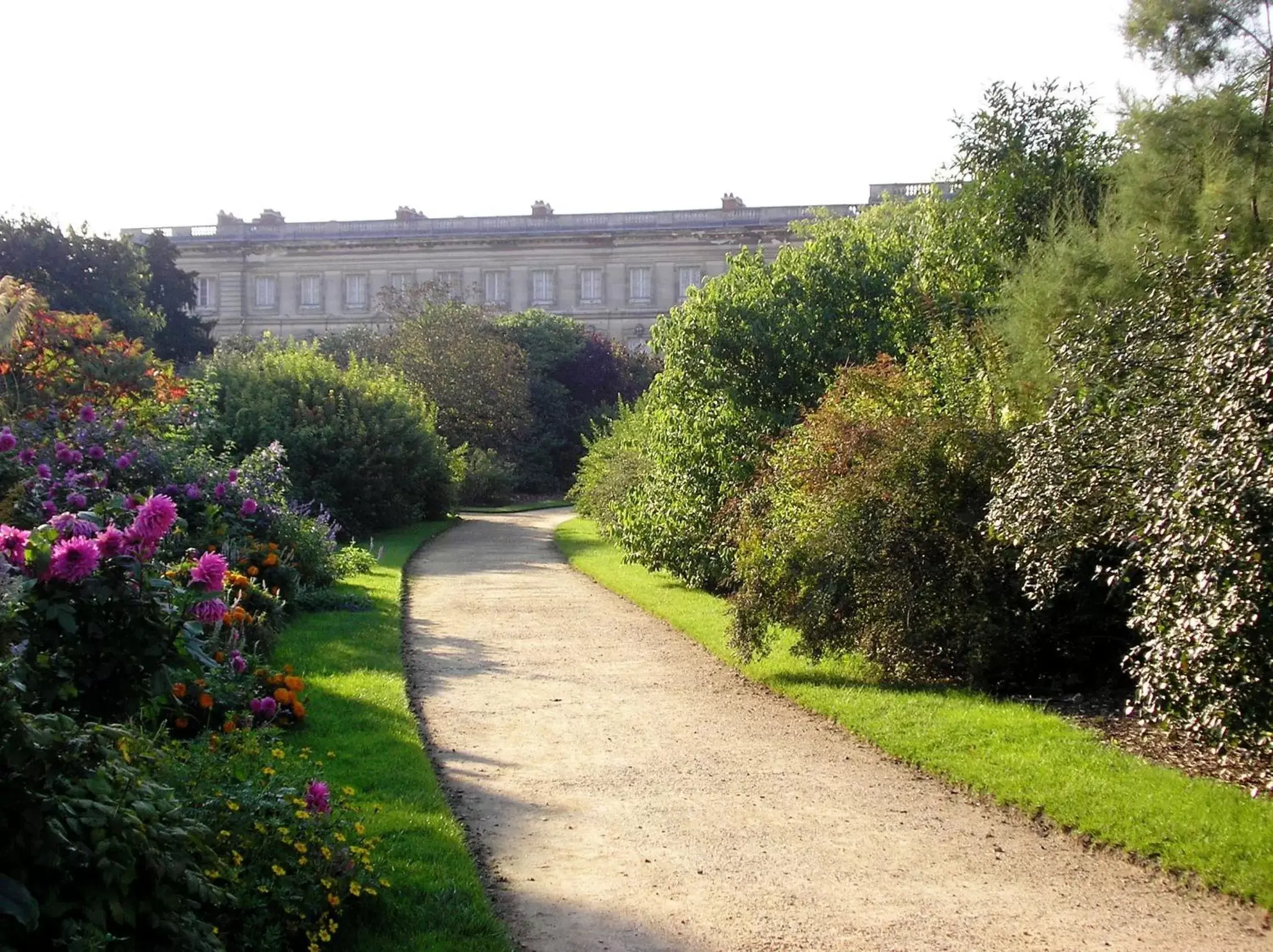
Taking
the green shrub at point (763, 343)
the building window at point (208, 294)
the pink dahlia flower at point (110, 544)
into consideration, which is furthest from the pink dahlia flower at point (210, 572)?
the building window at point (208, 294)

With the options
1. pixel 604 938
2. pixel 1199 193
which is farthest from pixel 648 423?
pixel 604 938

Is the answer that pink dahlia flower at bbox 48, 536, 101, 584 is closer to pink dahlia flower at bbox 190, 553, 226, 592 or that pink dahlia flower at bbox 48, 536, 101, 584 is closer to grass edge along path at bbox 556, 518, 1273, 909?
pink dahlia flower at bbox 190, 553, 226, 592

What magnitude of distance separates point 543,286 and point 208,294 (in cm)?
2110

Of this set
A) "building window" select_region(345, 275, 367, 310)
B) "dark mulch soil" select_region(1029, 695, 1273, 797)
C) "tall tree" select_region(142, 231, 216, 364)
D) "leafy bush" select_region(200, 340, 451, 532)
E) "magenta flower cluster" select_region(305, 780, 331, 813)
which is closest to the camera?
"magenta flower cluster" select_region(305, 780, 331, 813)

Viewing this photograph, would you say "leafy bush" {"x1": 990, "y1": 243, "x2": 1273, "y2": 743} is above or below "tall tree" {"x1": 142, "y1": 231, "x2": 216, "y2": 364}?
below

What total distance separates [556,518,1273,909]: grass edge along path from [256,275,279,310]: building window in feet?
237

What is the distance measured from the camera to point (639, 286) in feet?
256

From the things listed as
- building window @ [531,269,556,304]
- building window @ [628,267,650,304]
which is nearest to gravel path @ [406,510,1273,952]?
building window @ [628,267,650,304]

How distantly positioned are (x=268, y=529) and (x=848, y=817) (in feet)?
33.0

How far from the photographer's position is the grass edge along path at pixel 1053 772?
6383 mm

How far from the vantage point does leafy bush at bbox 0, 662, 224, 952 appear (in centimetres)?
381

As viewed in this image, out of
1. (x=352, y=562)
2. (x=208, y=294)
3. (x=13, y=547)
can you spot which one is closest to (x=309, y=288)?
(x=208, y=294)

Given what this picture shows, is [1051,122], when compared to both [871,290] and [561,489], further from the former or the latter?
[561,489]

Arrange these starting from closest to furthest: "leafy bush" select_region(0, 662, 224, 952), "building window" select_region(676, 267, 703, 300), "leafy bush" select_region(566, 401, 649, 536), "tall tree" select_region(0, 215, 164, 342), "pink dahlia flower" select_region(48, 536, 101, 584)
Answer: "leafy bush" select_region(0, 662, 224, 952) → "pink dahlia flower" select_region(48, 536, 101, 584) → "leafy bush" select_region(566, 401, 649, 536) → "tall tree" select_region(0, 215, 164, 342) → "building window" select_region(676, 267, 703, 300)
